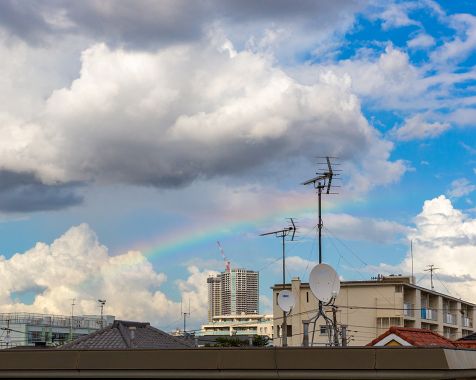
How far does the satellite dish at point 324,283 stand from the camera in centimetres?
2878

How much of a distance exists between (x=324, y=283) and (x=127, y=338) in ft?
60.7

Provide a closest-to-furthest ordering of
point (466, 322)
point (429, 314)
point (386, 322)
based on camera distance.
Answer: point (386, 322), point (429, 314), point (466, 322)

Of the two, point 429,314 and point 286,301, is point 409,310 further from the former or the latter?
point 286,301

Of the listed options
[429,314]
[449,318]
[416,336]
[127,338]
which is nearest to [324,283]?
[416,336]

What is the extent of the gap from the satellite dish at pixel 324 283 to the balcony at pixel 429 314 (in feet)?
241

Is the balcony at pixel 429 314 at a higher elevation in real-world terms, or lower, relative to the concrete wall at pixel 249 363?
higher

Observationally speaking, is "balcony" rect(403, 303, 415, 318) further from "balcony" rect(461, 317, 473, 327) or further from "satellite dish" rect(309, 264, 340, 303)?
"satellite dish" rect(309, 264, 340, 303)

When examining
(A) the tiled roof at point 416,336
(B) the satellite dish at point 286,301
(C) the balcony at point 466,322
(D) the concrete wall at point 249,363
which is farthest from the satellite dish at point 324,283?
(C) the balcony at point 466,322

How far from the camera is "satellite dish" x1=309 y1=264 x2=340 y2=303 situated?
1133 inches

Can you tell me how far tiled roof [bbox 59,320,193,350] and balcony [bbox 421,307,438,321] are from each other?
59.9 meters

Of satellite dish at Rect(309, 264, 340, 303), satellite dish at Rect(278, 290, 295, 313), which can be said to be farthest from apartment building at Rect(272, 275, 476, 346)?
satellite dish at Rect(309, 264, 340, 303)

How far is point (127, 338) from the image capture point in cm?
4359

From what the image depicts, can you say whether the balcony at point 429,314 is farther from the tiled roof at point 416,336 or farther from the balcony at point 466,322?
the tiled roof at point 416,336

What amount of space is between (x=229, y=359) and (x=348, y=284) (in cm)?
8256
